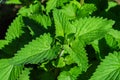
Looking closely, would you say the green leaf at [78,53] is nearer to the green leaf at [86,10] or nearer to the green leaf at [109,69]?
the green leaf at [109,69]

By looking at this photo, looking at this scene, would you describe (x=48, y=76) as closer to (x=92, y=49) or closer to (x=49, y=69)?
(x=49, y=69)

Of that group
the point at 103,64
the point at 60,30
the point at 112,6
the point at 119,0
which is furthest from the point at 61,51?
the point at 119,0

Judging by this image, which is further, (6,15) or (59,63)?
(6,15)

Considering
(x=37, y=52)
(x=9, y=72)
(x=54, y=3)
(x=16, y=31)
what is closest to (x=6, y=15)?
(x=54, y=3)

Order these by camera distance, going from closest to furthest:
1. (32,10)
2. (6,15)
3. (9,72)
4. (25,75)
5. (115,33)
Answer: (9,72) < (25,75) < (115,33) < (32,10) < (6,15)

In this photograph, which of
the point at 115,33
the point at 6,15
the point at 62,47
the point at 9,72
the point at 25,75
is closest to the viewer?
the point at 62,47

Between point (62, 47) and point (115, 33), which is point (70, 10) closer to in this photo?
point (115, 33)

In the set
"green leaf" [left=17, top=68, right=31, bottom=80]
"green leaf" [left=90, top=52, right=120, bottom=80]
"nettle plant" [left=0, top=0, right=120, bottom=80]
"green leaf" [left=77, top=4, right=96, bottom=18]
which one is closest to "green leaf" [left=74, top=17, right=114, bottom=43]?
"nettle plant" [left=0, top=0, right=120, bottom=80]

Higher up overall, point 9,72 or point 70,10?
point 70,10
